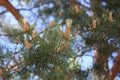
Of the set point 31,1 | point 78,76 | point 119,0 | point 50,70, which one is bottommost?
point 50,70

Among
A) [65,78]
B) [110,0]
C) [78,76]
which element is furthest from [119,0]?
[65,78]

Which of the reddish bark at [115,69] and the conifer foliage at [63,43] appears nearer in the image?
the conifer foliage at [63,43]

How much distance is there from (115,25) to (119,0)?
0.37 meters

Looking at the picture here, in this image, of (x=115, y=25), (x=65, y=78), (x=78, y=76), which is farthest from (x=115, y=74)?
(x=65, y=78)

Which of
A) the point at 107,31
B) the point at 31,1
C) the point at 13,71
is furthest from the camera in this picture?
the point at 31,1

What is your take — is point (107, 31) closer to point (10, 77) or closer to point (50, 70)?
point (50, 70)

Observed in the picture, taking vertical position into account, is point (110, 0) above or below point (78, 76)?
above

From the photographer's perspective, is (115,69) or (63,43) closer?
(63,43)

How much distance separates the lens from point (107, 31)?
1806 mm

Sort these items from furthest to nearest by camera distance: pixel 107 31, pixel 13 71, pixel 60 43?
pixel 107 31, pixel 13 71, pixel 60 43

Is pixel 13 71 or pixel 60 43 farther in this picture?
pixel 13 71

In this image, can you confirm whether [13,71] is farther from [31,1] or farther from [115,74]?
[31,1]

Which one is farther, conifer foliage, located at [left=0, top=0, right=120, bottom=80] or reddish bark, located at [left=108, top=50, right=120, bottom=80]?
reddish bark, located at [left=108, top=50, right=120, bottom=80]

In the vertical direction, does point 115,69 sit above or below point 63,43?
above
